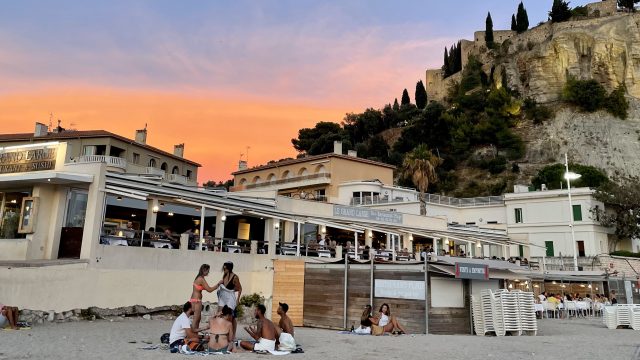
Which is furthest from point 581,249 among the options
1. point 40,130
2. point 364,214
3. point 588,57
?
point 588,57

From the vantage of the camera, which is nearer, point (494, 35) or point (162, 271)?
point (162, 271)

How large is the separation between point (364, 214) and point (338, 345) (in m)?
14.6

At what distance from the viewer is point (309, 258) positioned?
63.2 ft

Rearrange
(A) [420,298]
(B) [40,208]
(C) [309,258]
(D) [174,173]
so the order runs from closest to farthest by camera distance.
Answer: (A) [420,298]
(B) [40,208]
(C) [309,258]
(D) [174,173]

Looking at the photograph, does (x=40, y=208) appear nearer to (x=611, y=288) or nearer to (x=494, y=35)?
(x=611, y=288)

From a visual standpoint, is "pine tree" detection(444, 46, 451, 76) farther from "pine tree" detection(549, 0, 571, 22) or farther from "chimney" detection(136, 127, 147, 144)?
"chimney" detection(136, 127, 147, 144)

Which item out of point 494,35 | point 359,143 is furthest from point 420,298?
point 494,35

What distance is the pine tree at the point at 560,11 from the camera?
7944cm

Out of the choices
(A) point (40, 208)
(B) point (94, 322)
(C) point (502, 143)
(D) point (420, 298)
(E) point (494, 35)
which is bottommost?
(B) point (94, 322)

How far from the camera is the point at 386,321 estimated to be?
1232 cm

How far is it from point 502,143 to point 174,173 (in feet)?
143

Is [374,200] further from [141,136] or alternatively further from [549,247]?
[141,136]

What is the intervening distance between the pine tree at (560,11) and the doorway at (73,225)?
8463 cm

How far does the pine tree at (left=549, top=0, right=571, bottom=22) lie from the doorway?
278ft
